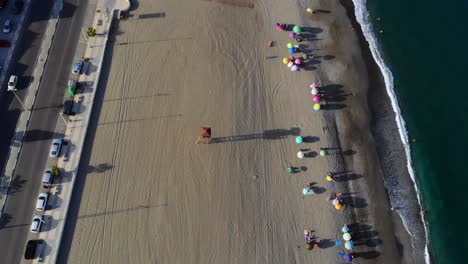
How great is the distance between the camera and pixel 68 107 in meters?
35.6

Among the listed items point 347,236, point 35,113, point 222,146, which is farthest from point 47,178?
point 347,236

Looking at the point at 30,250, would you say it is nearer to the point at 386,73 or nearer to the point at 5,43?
the point at 5,43

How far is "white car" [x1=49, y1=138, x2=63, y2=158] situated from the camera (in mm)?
33281

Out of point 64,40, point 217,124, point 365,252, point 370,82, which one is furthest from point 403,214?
point 64,40

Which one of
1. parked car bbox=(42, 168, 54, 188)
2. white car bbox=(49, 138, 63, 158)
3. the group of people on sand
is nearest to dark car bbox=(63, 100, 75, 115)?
white car bbox=(49, 138, 63, 158)

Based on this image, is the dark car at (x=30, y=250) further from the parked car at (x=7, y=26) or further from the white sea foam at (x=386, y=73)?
the white sea foam at (x=386, y=73)

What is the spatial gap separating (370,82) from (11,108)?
37151mm

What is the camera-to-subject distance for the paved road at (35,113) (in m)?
30.8

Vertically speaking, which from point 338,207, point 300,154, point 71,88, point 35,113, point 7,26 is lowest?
point 338,207

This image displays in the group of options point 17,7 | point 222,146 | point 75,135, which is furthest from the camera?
point 17,7

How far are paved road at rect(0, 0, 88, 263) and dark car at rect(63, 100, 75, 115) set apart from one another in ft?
2.51

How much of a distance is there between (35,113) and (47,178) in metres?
7.19

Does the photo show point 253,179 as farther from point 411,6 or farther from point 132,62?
point 411,6

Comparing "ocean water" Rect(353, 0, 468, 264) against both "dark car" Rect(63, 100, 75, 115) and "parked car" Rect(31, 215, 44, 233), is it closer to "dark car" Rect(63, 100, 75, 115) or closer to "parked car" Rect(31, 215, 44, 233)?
"dark car" Rect(63, 100, 75, 115)
